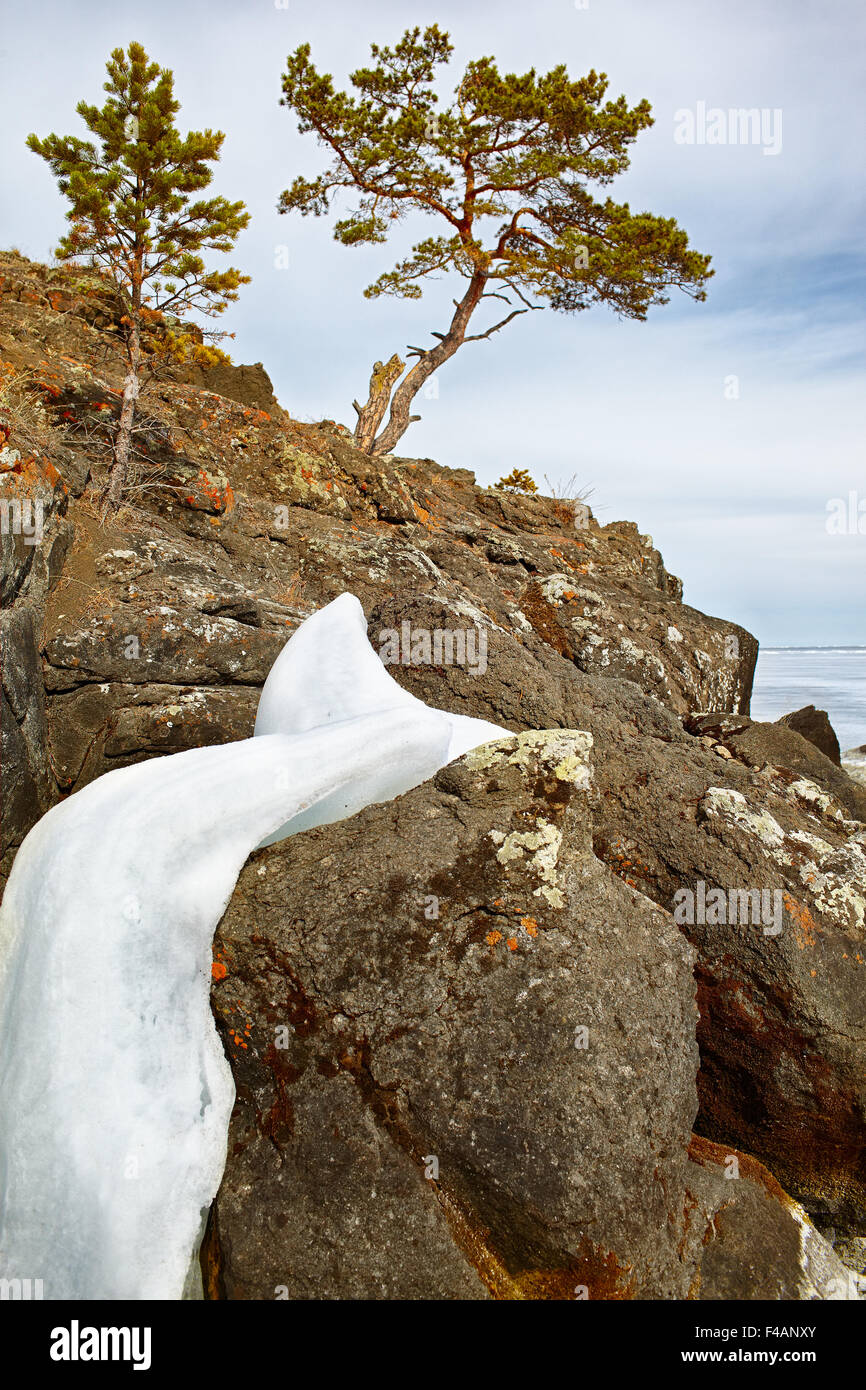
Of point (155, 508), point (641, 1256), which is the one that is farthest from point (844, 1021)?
point (155, 508)

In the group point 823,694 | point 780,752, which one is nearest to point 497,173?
point 780,752

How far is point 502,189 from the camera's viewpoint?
50.7ft

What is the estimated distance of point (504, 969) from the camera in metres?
2.77

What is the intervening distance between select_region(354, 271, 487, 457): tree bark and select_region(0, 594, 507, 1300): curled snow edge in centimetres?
1411

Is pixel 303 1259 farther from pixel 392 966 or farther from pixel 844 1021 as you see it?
pixel 844 1021

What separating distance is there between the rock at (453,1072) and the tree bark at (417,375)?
14.5 m

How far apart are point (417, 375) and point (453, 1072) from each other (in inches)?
632

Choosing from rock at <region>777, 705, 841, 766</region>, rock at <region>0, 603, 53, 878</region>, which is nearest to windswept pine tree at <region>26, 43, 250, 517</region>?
rock at <region>0, 603, 53, 878</region>

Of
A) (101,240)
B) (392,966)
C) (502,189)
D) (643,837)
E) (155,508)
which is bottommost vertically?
(392,966)

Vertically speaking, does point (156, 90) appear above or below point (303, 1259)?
above

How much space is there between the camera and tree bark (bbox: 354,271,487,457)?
16.4 meters

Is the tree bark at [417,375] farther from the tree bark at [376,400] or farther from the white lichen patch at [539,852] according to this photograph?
the white lichen patch at [539,852]

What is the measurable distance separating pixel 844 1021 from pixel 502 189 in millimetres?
16595

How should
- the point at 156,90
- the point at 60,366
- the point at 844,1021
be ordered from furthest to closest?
the point at 60,366, the point at 156,90, the point at 844,1021
